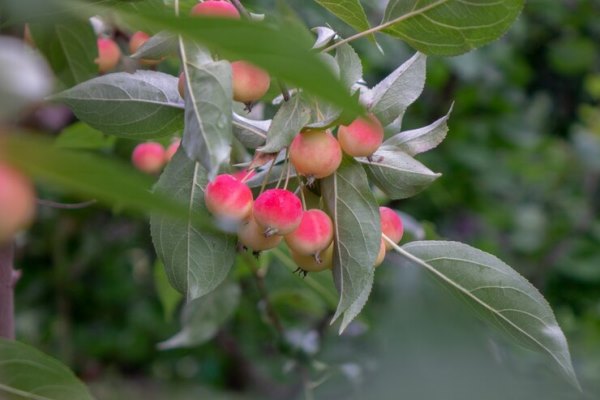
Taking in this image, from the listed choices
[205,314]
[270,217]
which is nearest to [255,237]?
[270,217]

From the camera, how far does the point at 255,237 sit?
24.7 inches

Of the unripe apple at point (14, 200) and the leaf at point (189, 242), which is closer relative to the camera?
the unripe apple at point (14, 200)

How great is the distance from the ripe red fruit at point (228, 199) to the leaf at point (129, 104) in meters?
0.08

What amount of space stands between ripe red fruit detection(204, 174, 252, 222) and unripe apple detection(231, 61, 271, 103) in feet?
0.22

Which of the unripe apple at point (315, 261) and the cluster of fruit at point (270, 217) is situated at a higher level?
the cluster of fruit at point (270, 217)

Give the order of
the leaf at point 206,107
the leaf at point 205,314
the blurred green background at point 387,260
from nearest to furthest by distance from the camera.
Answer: the leaf at point 206,107
the leaf at point 205,314
the blurred green background at point 387,260

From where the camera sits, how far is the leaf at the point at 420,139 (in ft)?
2.26

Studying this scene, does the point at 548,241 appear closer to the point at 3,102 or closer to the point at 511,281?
the point at 511,281

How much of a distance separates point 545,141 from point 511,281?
207 cm

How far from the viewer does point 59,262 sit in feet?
6.40

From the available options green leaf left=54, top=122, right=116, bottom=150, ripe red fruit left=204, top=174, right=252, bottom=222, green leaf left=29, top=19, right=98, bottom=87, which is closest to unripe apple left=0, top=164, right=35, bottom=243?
ripe red fruit left=204, top=174, right=252, bottom=222

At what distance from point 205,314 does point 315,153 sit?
762mm

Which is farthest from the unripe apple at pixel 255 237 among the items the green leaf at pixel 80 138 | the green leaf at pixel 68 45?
the green leaf at pixel 80 138

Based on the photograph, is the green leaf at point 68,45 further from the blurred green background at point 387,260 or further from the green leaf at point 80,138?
the blurred green background at point 387,260
